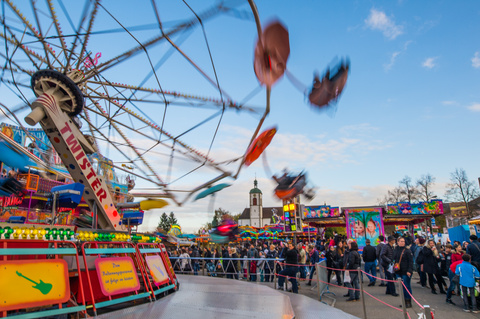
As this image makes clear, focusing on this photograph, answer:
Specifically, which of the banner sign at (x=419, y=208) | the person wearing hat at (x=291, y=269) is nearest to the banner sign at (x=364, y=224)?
the banner sign at (x=419, y=208)

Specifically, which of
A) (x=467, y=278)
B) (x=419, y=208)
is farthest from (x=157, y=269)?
(x=419, y=208)

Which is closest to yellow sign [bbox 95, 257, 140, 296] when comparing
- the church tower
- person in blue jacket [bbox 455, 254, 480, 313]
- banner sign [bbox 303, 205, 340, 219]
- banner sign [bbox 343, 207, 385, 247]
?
person in blue jacket [bbox 455, 254, 480, 313]

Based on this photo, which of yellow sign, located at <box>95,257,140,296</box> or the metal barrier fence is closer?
yellow sign, located at <box>95,257,140,296</box>

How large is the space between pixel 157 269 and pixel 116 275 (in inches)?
54.9

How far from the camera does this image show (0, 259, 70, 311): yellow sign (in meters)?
3.57

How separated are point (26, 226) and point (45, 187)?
1239 centimetres

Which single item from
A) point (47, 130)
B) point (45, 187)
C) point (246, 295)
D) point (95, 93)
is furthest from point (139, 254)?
point (45, 187)

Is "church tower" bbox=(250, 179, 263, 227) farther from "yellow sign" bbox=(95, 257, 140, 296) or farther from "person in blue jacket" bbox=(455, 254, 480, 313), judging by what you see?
"yellow sign" bbox=(95, 257, 140, 296)

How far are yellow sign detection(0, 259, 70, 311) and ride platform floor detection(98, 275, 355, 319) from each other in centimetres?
73

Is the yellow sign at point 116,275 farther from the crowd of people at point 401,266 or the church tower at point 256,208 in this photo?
the church tower at point 256,208

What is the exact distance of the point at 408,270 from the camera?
A: 8.41 meters

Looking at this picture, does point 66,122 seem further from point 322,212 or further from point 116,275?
point 322,212

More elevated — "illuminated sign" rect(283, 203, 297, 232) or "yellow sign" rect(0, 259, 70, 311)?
"illuminated sign" rect(283, 203, 297, 232)

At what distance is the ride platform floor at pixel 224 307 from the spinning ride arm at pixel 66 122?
2.46m
